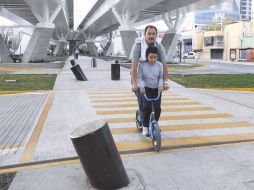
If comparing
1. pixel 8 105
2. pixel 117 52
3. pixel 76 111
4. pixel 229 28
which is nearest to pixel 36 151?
pixel 76 111

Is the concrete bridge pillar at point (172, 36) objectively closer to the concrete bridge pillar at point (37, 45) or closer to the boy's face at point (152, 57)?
the concrete bridge pillar at point (37, 45)

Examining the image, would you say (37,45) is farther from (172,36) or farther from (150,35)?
(150,35)

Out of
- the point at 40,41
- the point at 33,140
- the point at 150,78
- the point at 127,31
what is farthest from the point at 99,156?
the point at 127,31

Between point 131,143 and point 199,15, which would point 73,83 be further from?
point 199,15

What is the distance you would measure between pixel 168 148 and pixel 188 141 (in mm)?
598

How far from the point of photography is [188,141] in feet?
21.6

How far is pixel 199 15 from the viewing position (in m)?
134

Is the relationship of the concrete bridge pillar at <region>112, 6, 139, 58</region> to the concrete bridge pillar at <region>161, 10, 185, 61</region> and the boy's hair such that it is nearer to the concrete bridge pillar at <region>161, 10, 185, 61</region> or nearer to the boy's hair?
the concrete bridge pillar at <region>161, 10, 185, 61</region>

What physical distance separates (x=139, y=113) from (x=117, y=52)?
9293 centimetres

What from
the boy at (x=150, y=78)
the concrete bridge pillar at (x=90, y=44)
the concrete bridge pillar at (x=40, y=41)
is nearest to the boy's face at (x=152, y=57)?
the boy at (x=150, y=78)

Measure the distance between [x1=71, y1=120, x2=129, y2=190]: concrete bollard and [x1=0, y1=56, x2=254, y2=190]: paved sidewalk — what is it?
251 millimetres

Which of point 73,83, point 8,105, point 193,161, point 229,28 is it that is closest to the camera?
point 193,161

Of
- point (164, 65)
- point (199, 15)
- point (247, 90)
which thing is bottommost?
point (247, 90)

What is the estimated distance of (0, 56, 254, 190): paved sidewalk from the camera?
4.74 metres
